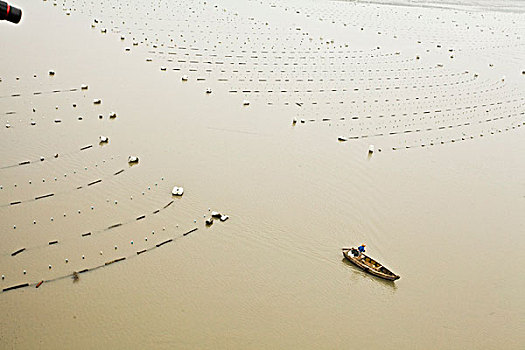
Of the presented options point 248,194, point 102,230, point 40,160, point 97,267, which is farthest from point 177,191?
point 40,160

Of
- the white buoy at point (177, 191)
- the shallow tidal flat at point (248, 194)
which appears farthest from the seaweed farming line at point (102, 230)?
the white buoy at point (177, 191)

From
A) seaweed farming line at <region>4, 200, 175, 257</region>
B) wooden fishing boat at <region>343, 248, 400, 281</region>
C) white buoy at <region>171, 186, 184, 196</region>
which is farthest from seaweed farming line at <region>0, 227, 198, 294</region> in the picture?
wooden fishing boat at <region>343, 248, 400, 281</region>

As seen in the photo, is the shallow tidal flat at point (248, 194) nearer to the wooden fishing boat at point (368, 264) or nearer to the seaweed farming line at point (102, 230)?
the seaweed farming line at point (102, 230)

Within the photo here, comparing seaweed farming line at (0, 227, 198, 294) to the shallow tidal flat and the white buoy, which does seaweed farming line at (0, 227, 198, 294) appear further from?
the white buoy

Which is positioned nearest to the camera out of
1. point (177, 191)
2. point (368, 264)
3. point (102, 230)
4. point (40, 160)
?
point (368, 264)

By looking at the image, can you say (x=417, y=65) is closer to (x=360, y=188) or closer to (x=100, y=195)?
(x=360, y=188)

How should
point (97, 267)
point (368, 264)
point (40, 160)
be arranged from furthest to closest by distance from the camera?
point (40, 160), point (368, 264), point (97, 267)

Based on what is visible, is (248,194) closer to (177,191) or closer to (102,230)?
(177,191)

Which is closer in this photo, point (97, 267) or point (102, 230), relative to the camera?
point (97, 267)
